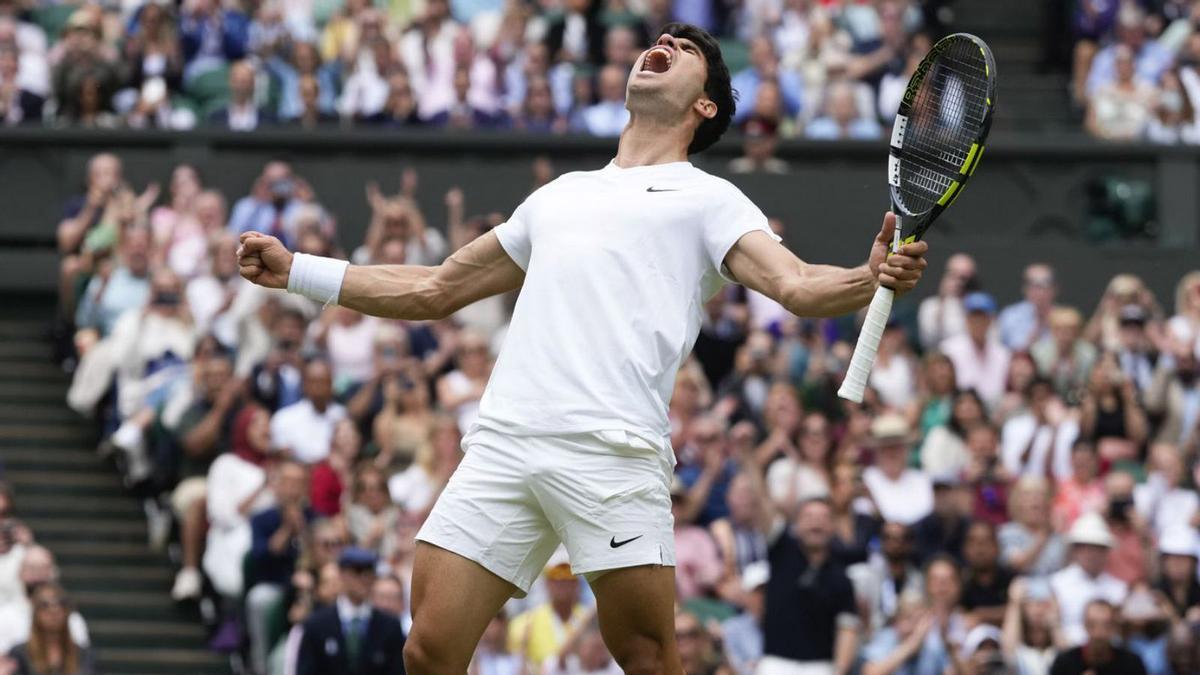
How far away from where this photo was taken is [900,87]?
17.8 metres

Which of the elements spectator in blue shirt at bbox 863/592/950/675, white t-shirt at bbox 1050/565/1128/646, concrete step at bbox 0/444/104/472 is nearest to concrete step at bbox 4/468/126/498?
concrete step at bbox 0/444/104/472

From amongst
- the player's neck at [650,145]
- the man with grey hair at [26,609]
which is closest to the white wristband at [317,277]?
the player's neck at [650,145]

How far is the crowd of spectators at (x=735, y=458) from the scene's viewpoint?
1195 centimetres

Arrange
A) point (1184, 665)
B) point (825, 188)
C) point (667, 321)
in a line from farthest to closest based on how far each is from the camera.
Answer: point (825, 188) < point (1184, 665) < point (667, 321)

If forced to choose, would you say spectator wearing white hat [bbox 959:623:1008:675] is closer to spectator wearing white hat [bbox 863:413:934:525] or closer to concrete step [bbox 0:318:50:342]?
spectator wearing white hat [bbox 863:413:934:525]

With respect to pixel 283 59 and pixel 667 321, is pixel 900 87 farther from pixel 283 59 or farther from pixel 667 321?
pixel 667 321

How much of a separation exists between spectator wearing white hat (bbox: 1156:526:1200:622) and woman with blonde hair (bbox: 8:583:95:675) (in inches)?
226

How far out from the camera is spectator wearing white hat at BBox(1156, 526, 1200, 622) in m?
12.3

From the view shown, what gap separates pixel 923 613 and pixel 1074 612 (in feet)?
2.96

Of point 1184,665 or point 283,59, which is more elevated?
point 283,59

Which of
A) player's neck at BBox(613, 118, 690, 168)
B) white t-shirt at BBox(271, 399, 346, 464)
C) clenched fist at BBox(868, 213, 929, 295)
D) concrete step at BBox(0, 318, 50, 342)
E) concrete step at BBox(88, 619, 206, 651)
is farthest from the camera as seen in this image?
concrete step at BBox(0, 318, 50, 342)

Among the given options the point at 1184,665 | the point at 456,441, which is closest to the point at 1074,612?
the point at 1184,665

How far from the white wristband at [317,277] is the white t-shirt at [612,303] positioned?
59cm

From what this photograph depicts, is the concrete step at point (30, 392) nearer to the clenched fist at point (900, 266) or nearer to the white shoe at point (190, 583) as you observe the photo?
the white shoe at point (190, 583)
